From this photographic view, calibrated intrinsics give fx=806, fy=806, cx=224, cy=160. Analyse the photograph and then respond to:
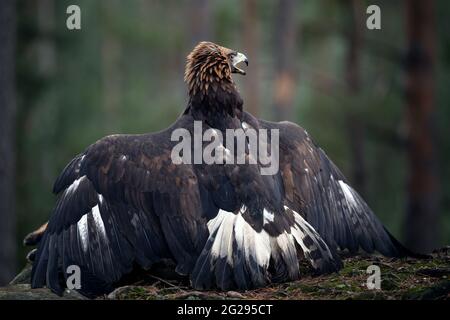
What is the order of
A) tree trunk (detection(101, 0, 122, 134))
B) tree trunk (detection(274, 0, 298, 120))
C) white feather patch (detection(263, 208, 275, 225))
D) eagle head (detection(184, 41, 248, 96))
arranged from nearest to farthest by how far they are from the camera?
white feather patch (detection(263, 208, 275, 225))
eagle head (detection(184, 41, 248, 96))
tree trunk (detection(274, 0, 298, 120))
tree trunk (detection(101, 0, 122, 134))

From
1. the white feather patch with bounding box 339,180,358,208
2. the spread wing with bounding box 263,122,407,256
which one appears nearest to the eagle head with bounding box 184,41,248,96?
the spread wing with bounding box 263,122,407,256

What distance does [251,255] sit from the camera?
23.0 ft

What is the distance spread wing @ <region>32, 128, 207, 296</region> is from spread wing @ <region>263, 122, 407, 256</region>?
1063 millimetres

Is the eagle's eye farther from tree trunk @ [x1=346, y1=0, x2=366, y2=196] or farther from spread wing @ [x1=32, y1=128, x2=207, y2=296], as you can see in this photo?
tree trunk @ [x1=346, y1=0, x2=366, y2=196]

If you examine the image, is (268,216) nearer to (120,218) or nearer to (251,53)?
(120,218)

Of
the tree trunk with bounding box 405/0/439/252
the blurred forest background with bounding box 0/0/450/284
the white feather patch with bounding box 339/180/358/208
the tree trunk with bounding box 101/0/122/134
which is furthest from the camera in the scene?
the tree trunk with bounding box 101/0/122/134

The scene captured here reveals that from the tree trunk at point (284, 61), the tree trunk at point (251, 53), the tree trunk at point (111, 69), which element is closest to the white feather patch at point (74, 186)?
the tree trunk at point (284, 61)

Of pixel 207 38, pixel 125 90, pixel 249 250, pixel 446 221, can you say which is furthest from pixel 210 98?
pixel 125 90

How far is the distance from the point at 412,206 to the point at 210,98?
1092cm

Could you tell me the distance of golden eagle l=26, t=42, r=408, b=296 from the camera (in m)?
7.08

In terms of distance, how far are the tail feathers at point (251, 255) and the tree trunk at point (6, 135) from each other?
7771mm

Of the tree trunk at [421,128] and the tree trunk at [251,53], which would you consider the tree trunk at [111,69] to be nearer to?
the tree trunk at [251,53]

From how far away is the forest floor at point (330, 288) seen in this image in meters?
6.82

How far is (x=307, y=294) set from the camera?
23.0 ft
